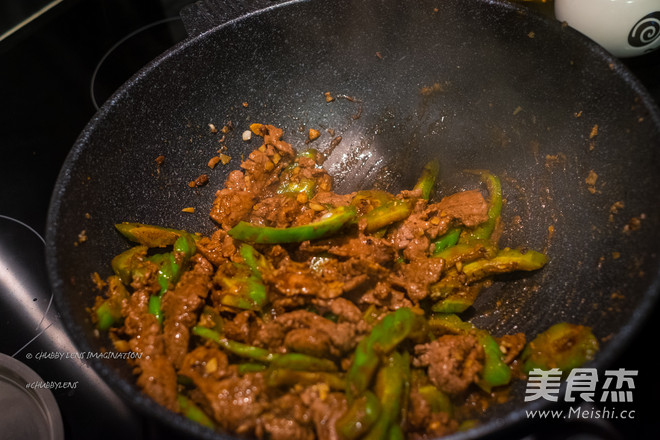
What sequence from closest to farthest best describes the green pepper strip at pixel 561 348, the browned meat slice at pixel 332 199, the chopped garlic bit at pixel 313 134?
the green pepper strip at pixel 561 348 → the browned meat slice at pixel 332 199 → the chopped garlic bit at pixel 313 134

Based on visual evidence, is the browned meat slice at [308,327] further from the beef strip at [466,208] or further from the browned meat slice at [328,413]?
the beef strip at [466,208]

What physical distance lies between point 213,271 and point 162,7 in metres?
2.56

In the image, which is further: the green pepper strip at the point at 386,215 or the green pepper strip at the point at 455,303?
the green pepper strip at the point at 386,215

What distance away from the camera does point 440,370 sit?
1757mm

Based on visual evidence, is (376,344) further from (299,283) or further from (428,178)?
(428,178)

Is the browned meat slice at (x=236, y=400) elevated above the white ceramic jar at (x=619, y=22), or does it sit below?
below

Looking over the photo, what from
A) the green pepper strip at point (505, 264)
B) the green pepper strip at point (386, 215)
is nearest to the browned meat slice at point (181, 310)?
the green pepper strip at point (386, 215)

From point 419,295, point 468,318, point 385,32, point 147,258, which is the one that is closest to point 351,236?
point 419,295

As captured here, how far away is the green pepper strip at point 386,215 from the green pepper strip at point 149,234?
921mm

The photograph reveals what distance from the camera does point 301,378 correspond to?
5.65 ft

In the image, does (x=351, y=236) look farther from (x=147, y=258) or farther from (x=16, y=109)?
(x=16, y=109)

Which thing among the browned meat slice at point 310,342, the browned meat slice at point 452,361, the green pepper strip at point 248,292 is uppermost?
the green pepper strip at point 248,292

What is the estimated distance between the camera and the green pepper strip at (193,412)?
1599 mm

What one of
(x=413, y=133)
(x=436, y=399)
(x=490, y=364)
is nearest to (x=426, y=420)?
(x=436, y=399)
